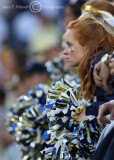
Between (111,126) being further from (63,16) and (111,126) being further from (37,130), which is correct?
(63,16)

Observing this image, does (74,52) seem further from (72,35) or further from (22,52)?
(22,52)

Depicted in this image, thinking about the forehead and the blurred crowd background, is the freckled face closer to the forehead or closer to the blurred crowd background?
the forehead

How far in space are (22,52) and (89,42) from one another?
12.1ft

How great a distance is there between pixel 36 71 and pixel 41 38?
157 cm

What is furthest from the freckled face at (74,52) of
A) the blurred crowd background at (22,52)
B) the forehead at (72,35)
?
the blurred crowd background at (22,52)

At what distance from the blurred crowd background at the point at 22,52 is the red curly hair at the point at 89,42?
73.5 inches

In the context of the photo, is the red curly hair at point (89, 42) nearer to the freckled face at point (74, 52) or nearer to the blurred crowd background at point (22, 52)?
the freckled face at point (74, 52)

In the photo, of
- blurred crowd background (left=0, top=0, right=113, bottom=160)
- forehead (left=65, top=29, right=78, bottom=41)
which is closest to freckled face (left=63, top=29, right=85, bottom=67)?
forehead (left=65, top=29, right=78, bottom=41)

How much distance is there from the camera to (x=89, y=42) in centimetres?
220

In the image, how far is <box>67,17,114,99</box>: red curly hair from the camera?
2127 mm

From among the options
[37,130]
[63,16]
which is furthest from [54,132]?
[63,16]

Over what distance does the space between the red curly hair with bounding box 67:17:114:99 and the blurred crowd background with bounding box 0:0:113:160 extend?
187cm

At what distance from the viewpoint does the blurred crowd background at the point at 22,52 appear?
14.3 feet

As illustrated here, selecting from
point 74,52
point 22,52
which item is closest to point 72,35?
point 74,52
